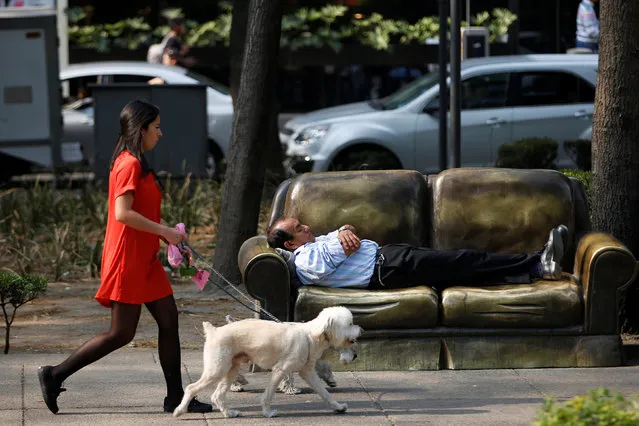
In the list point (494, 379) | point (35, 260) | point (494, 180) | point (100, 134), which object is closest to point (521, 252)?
point (494, 180)

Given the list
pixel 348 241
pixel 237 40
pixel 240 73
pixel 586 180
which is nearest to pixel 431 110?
pixel 240 73

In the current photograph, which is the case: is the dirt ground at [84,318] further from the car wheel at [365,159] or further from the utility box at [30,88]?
the utility box at [30,88]

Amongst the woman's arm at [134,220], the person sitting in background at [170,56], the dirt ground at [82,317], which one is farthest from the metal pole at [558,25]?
the woman's arm at [134,220]

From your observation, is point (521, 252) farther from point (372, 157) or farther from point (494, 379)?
point (372, 157)

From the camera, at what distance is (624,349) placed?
831 centimetres

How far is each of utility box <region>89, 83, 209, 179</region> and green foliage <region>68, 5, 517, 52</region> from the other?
25.2 ft

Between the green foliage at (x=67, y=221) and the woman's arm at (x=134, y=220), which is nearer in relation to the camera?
the woman's arm at (x=134, y=220)

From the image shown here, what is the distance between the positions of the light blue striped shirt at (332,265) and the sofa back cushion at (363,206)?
588 millimetres

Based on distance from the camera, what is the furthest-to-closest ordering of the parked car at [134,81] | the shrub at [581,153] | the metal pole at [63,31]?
the metal pole at [63,31], the parked car at [134,81], the shrub at [581,153]

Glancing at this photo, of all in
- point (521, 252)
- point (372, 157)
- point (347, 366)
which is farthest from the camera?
point (372, 157)

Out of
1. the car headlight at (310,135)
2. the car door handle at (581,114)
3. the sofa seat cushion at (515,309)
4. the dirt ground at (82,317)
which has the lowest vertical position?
the dirt ground at (82,317)

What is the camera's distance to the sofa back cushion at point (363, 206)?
8.82 m

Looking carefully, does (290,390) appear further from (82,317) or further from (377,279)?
(82,317)

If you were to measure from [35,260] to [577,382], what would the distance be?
599 centimetres
